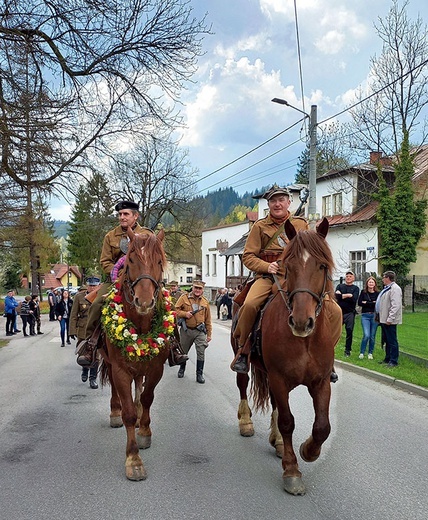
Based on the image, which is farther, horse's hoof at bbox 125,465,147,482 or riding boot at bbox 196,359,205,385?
riding boot at bbox 196,359,205,385

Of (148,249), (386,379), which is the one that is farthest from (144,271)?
(386,379)

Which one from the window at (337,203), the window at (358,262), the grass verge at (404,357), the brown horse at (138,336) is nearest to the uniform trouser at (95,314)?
the brown horse at (138,336)

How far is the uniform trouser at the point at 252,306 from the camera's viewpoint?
17.4 feet

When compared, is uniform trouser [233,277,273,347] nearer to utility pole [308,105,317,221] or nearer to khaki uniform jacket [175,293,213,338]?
khaki uniform jacket [175,293,213,338]

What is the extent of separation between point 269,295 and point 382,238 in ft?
73.2

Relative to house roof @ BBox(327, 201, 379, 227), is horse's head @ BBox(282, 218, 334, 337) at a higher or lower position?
lower

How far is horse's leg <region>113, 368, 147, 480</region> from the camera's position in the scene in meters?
4.75

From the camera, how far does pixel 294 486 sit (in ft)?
14.5

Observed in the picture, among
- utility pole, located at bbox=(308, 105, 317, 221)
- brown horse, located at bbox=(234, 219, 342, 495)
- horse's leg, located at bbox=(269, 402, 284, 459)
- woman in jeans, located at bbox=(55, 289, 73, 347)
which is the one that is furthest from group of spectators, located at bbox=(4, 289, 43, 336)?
brown horse, located at bbox=(234, 219, 342, 495)

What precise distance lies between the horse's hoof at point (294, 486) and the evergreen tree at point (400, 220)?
22595 millimetres

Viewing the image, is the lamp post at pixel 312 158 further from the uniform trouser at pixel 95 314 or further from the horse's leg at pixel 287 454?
the horse's leg at pixel 287 454

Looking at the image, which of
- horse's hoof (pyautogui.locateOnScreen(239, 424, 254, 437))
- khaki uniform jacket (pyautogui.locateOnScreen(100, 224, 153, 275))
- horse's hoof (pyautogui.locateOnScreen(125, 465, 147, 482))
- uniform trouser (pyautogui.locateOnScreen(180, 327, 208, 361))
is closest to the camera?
horse's hoof (pyautogui.locateOnScreen(125, 465, 147, 482))

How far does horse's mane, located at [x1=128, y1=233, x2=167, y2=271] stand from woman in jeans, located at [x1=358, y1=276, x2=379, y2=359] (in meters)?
8.67

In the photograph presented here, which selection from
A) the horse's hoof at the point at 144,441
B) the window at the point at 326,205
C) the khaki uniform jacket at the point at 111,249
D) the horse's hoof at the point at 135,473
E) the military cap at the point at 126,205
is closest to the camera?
the horse's hoof at the point at 135,473
